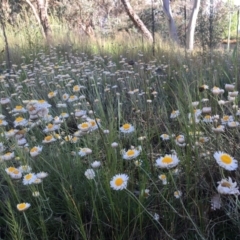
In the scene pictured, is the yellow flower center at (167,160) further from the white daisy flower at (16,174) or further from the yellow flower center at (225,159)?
the white daisy flower at (16,174)

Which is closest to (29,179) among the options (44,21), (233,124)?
(233,124)

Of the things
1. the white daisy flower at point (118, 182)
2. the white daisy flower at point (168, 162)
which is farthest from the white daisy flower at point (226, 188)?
the white daisy flower at point (118, 182)

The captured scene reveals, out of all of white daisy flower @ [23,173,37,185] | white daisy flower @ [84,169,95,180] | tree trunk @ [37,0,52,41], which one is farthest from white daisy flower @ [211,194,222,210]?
tree trunk @ [37,0,52,41]

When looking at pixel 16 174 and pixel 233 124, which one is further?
pixel 233 124

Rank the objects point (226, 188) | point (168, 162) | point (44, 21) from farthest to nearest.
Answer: point (44, 21)
point (168, 162)
point (226, 188)

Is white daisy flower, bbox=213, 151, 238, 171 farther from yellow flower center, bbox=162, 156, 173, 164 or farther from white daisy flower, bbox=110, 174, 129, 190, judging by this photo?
white daisy flower, bbox=110, 174, 129, 190

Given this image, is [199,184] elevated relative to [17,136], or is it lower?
lower

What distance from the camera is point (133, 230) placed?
1.12 metres

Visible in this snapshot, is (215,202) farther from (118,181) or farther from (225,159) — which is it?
(118,181)

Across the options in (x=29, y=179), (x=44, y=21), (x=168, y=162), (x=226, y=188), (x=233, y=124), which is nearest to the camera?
(x=226, y=188)

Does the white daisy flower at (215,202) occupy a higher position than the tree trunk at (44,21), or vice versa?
the tree trunk at (44,21)

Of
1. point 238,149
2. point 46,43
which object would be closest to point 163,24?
point 46,43

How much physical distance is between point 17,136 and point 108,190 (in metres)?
0.61

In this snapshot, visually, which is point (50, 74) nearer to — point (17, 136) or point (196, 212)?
point (17, 136)
